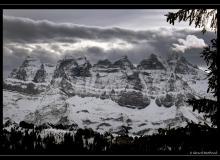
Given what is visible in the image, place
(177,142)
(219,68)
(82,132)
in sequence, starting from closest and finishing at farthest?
(177,142)
(219,68)
(82,132)

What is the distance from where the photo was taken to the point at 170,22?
6.36m

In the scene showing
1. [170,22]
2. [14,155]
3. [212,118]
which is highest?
[170,22]

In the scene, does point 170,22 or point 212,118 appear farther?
point 170,22

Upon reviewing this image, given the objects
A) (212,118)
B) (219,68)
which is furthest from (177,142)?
(219,68)

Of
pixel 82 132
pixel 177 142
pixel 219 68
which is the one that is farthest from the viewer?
pixel 82 132

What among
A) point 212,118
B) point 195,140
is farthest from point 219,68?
point 195,140

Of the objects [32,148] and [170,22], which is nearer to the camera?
[32,148]
